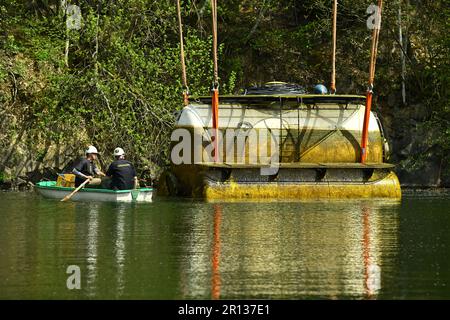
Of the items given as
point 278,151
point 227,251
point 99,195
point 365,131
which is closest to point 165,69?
point 278,151

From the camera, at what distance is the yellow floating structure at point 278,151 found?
2778cm

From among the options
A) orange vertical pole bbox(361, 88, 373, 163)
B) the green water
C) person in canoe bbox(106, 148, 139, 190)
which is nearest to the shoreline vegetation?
person in canoe bbox(106, 148, 139, 190)

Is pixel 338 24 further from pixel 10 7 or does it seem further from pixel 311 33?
pixel 10 7

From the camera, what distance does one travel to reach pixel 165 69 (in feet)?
115

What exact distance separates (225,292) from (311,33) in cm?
2601

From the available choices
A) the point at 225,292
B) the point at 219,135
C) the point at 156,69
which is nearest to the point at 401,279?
the point at 225,292

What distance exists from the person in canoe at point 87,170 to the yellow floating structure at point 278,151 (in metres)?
1.69

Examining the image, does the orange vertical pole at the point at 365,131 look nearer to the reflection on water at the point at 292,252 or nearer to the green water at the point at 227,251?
the green water at the point at 227,251

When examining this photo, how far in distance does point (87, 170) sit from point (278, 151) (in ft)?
14.4

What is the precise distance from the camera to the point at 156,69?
111 ft

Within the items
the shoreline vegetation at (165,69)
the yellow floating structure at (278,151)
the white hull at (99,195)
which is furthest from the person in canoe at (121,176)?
the shoreline vegetation at (165,69)

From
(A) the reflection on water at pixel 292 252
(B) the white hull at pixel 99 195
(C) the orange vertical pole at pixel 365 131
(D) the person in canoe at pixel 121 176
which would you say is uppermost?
(C) the orange vertical pole at pixel 365 131

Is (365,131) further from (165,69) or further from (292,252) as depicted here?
(292,252)

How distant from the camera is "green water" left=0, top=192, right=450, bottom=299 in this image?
14.5 m
